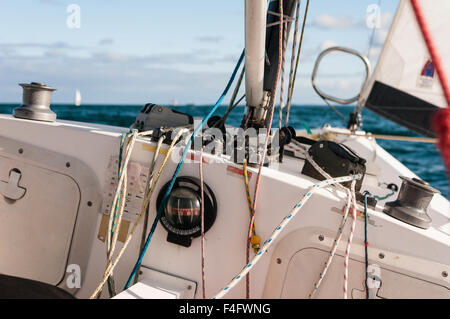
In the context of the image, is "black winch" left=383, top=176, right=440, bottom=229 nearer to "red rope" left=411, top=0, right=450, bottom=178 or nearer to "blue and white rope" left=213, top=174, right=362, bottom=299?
"blue and white rope" left=213, top=174, right=362, bottom=299

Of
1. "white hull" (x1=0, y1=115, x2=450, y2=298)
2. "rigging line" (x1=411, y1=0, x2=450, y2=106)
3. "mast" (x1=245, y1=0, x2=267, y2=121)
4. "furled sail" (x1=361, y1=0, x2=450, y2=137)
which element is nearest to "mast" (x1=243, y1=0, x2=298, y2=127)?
"mast" (x1=245, y1=0, x2=267, y2=121)

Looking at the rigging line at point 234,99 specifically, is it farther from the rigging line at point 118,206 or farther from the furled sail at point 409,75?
the furled sail at point 409,75

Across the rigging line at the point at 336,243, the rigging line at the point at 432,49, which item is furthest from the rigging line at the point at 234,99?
the rigging line at the point at 432,49

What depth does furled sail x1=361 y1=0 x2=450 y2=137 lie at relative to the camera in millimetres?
4254

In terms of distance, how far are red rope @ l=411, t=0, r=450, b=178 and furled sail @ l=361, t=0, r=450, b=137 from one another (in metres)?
4.37

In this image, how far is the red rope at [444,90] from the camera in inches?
17.6

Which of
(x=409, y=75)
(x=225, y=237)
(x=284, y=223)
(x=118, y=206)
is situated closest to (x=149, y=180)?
(x=118, y=206)

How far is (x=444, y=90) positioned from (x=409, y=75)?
17.2 feet

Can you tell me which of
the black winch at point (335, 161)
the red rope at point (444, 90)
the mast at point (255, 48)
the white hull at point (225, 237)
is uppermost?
the mast at point (255, 48)

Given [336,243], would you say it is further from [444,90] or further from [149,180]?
[444,90]

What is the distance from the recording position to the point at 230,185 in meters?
1.43

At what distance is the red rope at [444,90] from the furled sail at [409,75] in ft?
14.4

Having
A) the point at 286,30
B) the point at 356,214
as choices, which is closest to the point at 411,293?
the point at 356,214

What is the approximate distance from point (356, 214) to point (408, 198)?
0.22 metres
